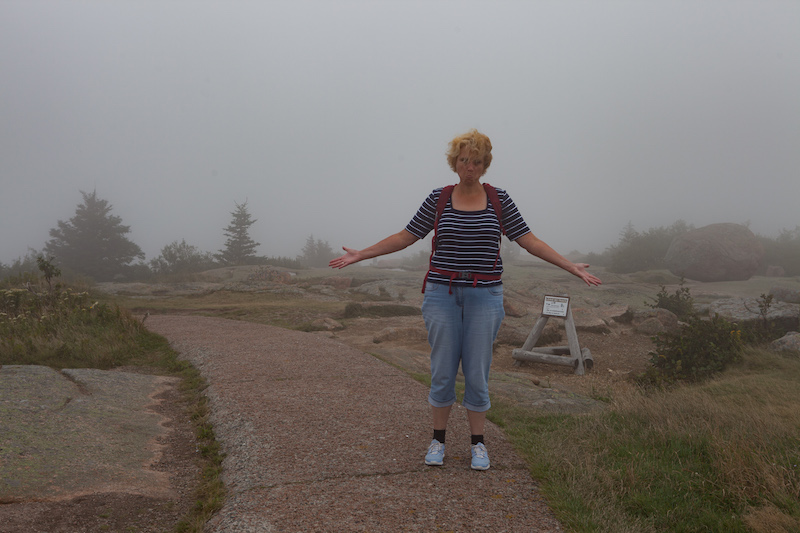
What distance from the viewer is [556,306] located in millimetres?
10055

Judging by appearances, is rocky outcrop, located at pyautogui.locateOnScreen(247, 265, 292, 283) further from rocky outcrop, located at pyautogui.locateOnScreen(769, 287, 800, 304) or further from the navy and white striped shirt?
the navy and white striped shirt

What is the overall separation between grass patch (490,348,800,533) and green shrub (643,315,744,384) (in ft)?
11.3

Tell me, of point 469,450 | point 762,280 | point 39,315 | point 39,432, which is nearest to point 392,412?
point 469,450

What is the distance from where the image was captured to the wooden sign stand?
9.81 meters

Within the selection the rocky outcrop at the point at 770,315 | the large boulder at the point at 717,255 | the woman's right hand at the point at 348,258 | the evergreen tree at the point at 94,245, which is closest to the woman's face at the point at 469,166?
the woman's right hand at the point at 348,258

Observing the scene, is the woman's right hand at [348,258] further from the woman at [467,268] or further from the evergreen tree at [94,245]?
the evergreen tree at [94,245]

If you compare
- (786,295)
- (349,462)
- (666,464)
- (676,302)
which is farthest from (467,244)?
(786,295)

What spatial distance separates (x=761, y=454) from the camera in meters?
3.54

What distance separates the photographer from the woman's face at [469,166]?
347 centimetres

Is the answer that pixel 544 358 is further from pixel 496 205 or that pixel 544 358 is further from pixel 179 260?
pixel 179 260

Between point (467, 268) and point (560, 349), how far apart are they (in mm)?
7947

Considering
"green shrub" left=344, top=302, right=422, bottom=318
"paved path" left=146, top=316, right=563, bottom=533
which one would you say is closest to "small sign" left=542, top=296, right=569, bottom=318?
"paved path" left=146, top=316, right=563, bottom=533

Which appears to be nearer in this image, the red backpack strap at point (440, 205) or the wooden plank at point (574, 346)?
the red backpack strap at point (440, 205)

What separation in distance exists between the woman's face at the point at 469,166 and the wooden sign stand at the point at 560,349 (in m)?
7.04
